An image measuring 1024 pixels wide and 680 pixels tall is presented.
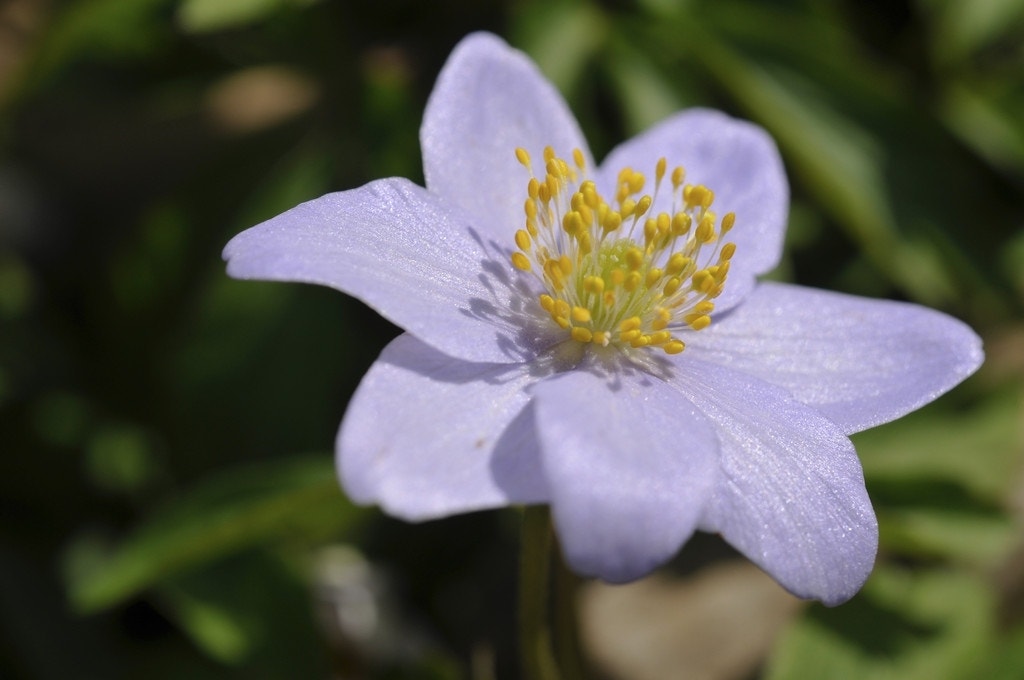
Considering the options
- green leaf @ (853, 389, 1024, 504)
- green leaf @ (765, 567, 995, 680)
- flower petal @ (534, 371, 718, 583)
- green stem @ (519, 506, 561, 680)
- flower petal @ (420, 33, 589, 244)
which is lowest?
green leaf @ (765, 567, 995, 680)

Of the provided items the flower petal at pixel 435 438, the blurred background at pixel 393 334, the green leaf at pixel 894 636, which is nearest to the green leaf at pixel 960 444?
the blurred background at pixel 393 334

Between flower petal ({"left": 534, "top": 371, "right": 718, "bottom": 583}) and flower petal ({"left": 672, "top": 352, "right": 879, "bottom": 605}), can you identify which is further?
flower petal ({"left": 672, "top": 352, "right": 879, "bottom": 605})

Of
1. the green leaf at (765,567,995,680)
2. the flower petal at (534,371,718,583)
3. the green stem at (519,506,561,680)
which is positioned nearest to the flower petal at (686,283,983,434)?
the flower petal at (534,371,718,583)

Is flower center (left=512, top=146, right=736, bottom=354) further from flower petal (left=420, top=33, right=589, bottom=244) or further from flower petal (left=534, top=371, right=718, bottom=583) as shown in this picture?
flower petal (left=534, top=371, right=718, bottom=583)

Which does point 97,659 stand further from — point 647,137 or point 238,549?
point 647,137

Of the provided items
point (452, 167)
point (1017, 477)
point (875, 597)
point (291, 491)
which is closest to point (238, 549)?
point (291, 491)

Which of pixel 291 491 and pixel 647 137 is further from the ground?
pixel 647 137

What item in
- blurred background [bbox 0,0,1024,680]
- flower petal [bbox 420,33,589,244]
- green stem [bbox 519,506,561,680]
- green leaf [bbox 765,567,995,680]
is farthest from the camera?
blurred background [bbox 0,0,1024,680]
